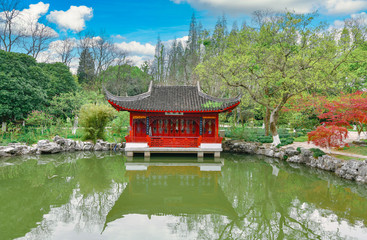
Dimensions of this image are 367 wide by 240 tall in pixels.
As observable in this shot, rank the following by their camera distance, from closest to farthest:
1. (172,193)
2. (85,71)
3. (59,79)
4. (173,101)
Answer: (172,193) < (173,101) < (59,79) < (85,71)

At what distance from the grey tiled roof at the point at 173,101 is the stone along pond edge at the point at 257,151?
338 centimetres

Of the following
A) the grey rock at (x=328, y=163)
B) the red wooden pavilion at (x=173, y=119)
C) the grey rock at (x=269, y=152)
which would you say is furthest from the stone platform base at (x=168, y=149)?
the grey rock at (x=328, y=163)

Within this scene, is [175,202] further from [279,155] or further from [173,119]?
[279,155]

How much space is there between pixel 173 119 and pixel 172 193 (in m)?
6.66

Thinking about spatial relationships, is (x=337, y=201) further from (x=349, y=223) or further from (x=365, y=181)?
(x=365, y=181)

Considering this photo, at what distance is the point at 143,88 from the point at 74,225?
101 feet

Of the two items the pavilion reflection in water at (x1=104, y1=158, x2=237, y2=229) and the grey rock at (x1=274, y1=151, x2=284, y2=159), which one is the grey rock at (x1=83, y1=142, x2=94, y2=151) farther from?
the grey rock at (x1=274, y1=151, x2=284, y2=159)

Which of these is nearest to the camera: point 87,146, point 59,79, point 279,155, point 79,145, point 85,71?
point 279,155

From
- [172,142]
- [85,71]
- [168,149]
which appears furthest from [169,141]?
[85,71]

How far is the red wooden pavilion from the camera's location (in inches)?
468

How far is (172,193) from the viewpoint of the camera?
6.91 metres

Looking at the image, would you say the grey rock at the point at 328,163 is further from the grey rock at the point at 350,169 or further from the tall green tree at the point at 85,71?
the tall green tree at the point at 85,71

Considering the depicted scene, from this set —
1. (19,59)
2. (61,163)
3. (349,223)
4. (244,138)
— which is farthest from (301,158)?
(19,59)

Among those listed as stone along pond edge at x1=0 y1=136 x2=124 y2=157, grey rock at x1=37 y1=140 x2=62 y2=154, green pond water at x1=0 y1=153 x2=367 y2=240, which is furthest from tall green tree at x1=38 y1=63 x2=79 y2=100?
green pond water at x1=0 y1=153 x2=367 y2=240
